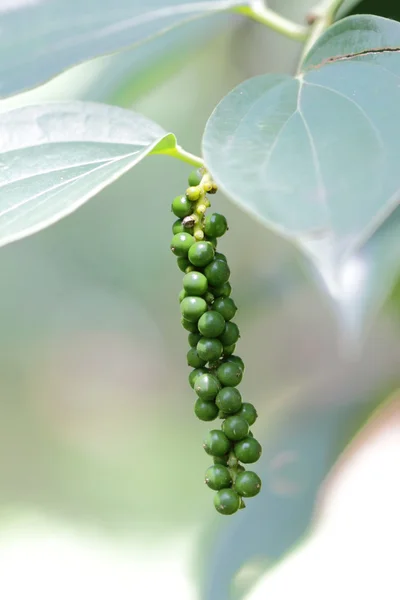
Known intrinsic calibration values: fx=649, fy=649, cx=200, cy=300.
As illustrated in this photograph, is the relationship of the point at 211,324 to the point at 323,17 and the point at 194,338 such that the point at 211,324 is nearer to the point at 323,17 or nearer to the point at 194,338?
the point at 194,338

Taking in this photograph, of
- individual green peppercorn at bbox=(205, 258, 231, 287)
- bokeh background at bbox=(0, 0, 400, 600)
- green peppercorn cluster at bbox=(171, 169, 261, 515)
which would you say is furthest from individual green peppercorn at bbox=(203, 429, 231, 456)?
bokeh background at bbox=(0, 0, 400, 600)

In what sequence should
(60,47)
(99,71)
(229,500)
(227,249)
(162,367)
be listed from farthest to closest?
(162,367)
(227,249)
(99,71)
(60,47)
(229,500)

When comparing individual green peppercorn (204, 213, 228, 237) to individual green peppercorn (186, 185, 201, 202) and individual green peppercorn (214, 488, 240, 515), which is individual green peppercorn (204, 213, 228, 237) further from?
individual green peppercorn (214, 488, 240, 515)

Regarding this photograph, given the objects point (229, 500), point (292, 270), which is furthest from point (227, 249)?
point (229, 500)

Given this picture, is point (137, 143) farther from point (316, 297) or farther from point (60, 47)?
point (316, 297)

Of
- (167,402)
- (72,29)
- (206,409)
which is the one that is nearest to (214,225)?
(206,409)

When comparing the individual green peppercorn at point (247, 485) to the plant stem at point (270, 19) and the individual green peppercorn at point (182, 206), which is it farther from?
the plant stem at point (270, 19)
